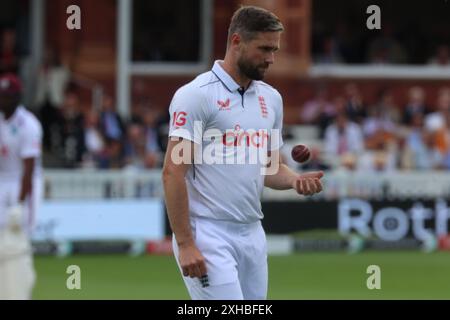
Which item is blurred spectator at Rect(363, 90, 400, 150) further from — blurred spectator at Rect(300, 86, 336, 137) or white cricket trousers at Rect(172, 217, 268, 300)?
white cricket trousers at Rect(172, 217, 268, 300)

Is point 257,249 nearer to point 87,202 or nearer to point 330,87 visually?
point 87,202

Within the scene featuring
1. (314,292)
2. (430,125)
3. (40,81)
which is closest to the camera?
(314,292)

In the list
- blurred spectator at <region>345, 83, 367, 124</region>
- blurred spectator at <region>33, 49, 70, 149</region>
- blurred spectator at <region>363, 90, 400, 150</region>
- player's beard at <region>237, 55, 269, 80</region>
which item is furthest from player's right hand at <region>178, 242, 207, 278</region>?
blurred spectator at <region>33, 49, 70, 149</region>

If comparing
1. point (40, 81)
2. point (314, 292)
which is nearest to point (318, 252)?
point (314, 292)

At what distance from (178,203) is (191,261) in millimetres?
298

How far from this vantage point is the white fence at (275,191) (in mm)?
18141

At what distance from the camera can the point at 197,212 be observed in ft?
22.3

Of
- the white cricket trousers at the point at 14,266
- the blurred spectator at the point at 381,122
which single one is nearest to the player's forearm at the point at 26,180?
the white cricket trousers at the point at 14,266

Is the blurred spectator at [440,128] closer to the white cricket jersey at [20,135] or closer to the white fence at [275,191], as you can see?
the white fence at [275,191]

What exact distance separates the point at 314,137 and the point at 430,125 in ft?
6.87

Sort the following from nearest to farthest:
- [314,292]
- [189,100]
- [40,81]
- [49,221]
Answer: [189,100] < [314,292] < [49,221] < [40,81]

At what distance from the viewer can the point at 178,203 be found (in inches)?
258

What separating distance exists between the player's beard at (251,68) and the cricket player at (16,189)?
3.67m

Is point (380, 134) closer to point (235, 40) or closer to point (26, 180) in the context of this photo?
point (26, 180)
